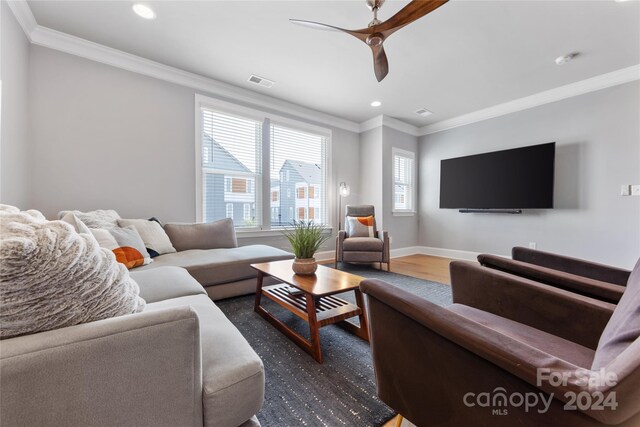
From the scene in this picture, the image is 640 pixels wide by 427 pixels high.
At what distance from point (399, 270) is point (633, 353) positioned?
3468mm

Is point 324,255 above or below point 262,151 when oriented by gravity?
below

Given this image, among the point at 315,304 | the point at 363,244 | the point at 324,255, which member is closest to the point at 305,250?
the point at 315,304

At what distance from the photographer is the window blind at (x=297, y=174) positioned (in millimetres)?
4004

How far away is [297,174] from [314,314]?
3.01 metres

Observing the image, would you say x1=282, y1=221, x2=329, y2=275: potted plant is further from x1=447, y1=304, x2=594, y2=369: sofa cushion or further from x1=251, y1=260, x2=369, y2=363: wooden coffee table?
x1=447, y1=304, x2=594, y2=369: sofa cushion

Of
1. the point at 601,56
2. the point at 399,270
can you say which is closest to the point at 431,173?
the point at 399,270

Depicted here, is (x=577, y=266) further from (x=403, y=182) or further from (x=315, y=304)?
(x=403, y=182)

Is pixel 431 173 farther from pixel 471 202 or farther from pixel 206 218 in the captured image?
pixel 206 218

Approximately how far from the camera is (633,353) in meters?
0.50

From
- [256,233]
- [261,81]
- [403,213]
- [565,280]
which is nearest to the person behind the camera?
[565,280]

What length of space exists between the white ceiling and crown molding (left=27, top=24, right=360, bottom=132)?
0.10 meters

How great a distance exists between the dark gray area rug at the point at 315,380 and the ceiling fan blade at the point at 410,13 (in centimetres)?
222

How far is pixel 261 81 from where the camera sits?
3338mm

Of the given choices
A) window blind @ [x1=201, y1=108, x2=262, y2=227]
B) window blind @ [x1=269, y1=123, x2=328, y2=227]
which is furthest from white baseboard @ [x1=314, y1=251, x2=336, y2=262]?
window blind @ [x1=201, y1=108, x2=262, y2=227]
